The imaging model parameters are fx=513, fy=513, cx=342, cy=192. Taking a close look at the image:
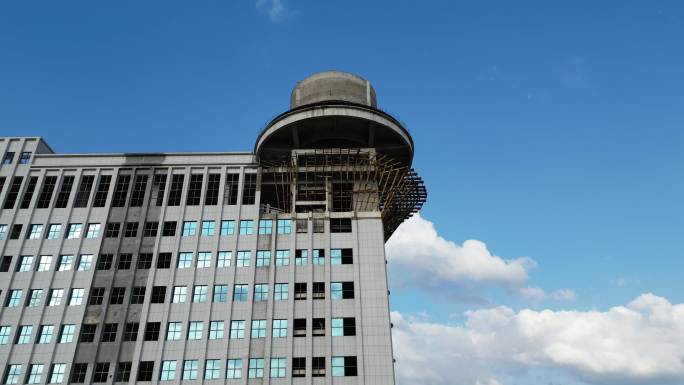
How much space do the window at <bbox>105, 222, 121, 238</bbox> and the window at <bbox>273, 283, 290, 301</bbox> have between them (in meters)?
20.9

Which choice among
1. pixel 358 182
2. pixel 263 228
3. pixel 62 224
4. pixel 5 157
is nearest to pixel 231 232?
pixel 263 228

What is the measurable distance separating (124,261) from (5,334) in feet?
45.5

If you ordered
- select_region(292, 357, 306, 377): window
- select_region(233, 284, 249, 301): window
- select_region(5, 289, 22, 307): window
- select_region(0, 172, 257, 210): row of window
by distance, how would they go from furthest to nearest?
select_region(0, 172, 257, 210): row of window, select_region(5, 289, 22, 307): window, select_region(233, 284, 249, 301): window, select_region(292, 357, 306, 377): window

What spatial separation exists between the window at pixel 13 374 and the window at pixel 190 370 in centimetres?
1718

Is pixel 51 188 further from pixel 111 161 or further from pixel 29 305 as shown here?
pixel 29 305

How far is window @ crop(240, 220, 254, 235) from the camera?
60.5 m

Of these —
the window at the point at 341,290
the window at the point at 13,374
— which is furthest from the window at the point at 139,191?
the window at the point at 341,290

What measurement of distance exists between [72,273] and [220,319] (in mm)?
18622

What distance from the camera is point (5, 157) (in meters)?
68.1

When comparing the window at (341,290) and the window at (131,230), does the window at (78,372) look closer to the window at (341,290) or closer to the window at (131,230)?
the window at (131,230)

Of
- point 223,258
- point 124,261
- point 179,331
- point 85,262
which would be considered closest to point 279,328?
point 179,331

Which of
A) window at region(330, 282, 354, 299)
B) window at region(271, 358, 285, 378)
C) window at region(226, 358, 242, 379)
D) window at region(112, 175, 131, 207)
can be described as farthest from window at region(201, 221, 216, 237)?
window at region(271, 358, 285, 378)

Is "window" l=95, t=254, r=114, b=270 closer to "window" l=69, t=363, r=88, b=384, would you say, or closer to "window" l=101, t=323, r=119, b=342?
"window" l=101, t=323, r=119, b=342

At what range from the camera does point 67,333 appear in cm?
5512
